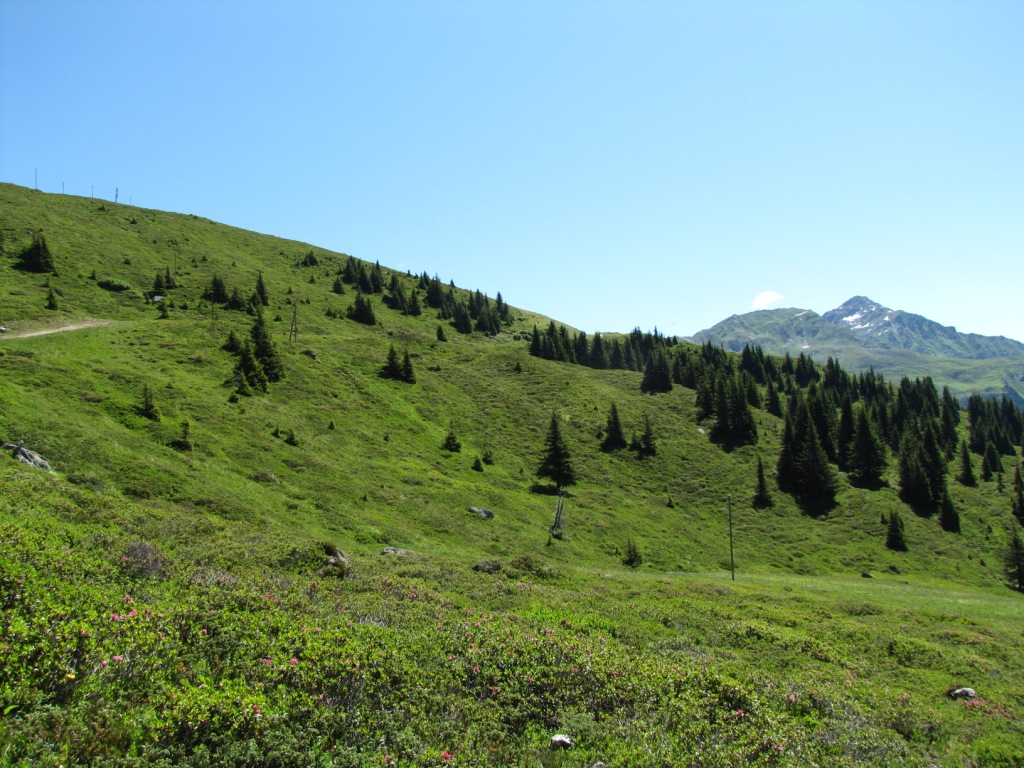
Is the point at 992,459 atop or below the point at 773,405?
below

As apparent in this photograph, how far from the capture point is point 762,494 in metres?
85.4

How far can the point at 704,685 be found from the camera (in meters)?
13.2

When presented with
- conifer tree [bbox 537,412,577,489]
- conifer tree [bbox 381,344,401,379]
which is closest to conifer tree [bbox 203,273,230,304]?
conifer tree [bbox 381,344,401,379]

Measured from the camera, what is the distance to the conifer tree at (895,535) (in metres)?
76.6

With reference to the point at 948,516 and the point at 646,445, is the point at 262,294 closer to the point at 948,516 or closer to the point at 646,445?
the point at 646,445

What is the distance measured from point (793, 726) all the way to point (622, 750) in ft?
16.9

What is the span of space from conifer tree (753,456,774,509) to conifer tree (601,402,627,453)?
23123mm

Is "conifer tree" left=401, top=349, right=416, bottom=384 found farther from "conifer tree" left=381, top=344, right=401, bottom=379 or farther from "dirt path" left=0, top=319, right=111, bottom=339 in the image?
"dirt path" left=0, top=319, right=111, bottom=339

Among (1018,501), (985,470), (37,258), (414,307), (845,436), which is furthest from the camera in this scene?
(414,307)

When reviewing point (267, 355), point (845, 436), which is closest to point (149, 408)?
point (267, 355)

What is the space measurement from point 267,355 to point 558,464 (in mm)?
44509

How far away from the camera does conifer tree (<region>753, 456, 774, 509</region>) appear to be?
84500mm

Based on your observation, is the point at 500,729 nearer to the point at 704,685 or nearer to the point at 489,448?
the point at 704,685

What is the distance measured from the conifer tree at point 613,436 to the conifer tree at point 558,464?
21251 mm
